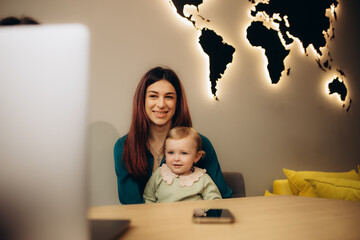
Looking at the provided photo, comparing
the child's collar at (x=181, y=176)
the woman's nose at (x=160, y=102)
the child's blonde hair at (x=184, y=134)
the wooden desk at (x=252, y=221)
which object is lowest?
the child's collar at (x=181, y=176)

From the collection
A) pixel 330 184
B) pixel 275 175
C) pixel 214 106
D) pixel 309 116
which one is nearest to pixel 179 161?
pixel 214 106

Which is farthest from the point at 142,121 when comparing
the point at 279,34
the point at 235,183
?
the point at 279,34

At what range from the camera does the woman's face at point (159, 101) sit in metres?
1.80

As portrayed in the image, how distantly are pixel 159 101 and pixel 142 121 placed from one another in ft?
0.64

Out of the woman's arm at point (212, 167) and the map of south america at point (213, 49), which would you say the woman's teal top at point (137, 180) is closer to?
the woman's arm at point (212, 167)

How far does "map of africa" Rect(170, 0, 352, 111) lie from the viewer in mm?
2148

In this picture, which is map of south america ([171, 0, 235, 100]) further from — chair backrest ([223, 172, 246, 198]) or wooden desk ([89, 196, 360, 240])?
wooden desk ([89, 196, 360, 240])

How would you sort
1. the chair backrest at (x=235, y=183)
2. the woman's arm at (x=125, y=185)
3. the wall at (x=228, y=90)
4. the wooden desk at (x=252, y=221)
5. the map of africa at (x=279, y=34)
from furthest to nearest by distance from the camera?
the map of africa at (x=279, y=34), the wall at (x=228, y=90), the chair backrest at (x=235, y=183), the woman's arm at (x=125, y=185), the wooden desk at (x=252, y=221)

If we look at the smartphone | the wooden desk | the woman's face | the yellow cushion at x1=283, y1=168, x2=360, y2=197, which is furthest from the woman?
the smartphone

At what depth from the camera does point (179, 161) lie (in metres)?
1.57

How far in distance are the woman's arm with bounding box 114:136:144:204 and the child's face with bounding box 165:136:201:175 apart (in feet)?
0.90

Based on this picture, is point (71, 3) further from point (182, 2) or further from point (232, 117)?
point (232, 117)

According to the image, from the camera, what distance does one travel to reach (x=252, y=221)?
59 centimetres

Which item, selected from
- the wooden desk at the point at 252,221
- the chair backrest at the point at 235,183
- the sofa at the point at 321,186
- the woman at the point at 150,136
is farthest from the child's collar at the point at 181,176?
the sofa at the point at 321,186
